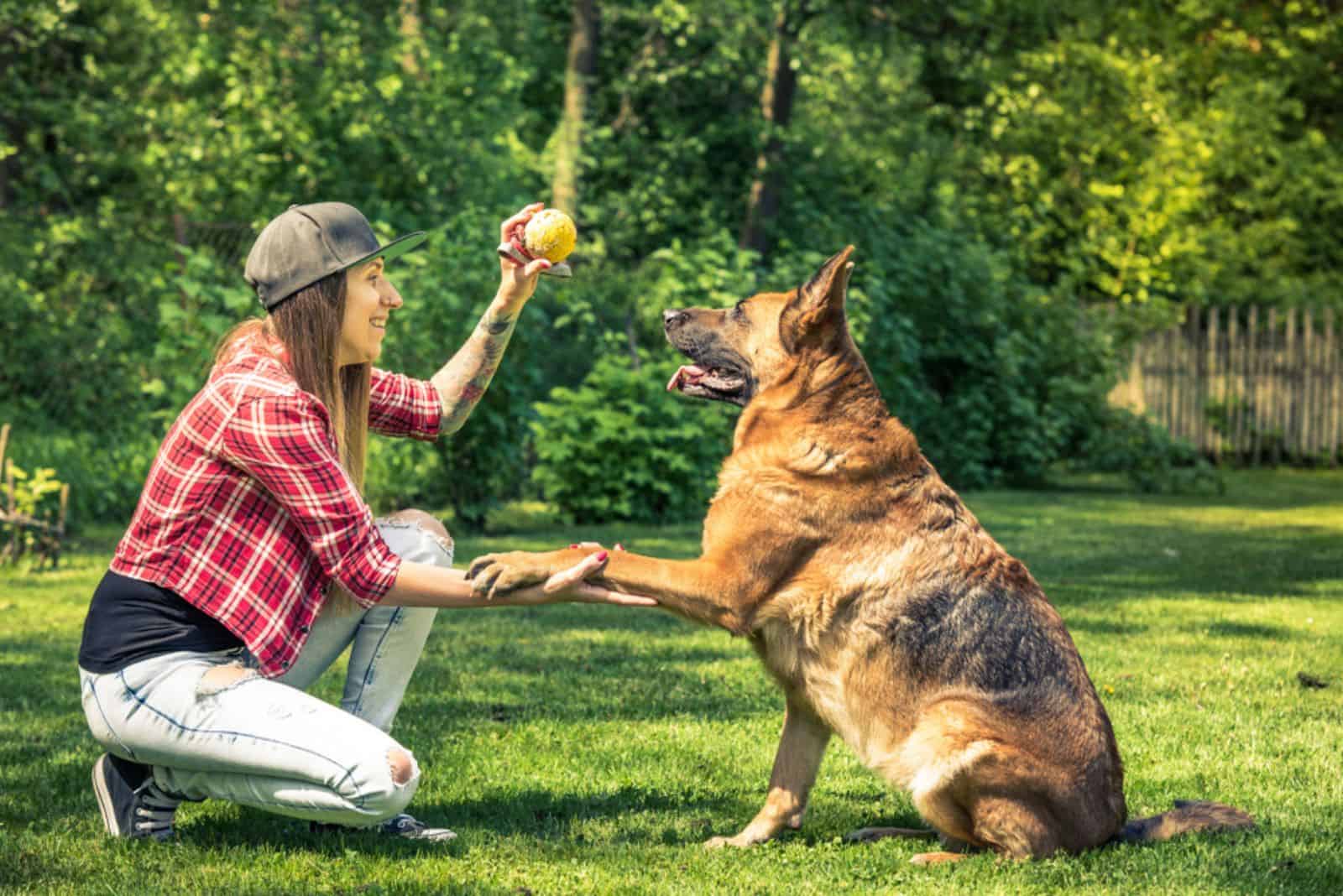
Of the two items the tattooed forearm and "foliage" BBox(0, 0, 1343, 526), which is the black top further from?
"foliage" BBox(0, 0, 1343, 526)

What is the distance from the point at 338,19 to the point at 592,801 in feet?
57.5

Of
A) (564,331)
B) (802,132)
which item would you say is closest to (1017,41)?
(802,132)

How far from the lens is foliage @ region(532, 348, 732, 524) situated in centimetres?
1377

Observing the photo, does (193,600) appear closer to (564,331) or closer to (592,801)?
(592,801)

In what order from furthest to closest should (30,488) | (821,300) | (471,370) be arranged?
(30,488), (471,370), (821,300)

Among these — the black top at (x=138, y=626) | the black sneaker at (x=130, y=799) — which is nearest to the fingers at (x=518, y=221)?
the black top at (x=138, y=626)

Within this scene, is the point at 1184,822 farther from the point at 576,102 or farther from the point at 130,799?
the point at 576,102

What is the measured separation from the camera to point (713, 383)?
532 centimetres

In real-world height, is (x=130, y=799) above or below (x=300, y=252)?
below

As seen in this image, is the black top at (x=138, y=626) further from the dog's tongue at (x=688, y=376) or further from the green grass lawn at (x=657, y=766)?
the dog's tongue at (x=688, y=376)

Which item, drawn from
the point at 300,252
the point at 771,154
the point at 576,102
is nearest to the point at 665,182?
the point at 771,154

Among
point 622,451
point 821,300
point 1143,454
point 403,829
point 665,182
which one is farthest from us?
point 665,182

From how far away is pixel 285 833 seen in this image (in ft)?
15.8

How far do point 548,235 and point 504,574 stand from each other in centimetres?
140
